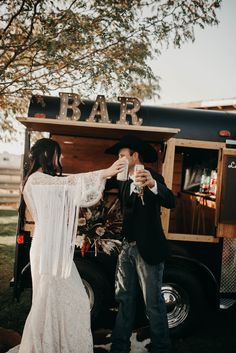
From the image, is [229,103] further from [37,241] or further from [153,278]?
[37,241]

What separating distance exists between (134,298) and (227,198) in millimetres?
1696

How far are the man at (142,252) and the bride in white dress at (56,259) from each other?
1.81 feet

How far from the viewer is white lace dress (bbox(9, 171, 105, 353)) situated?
8.94 feet

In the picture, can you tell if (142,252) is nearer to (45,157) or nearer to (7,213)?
(45,157)

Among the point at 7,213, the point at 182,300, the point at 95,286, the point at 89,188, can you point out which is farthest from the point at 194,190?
the point at 7,213

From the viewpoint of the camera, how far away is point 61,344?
2.80 meters

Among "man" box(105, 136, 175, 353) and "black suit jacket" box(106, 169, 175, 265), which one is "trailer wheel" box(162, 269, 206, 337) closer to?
"man" box(105, 136, 175, 353)

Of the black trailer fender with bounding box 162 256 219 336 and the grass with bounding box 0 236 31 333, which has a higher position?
the black trailer fender with bounding box 162 256 219 336

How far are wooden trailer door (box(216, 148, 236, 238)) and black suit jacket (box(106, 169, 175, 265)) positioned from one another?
108cm

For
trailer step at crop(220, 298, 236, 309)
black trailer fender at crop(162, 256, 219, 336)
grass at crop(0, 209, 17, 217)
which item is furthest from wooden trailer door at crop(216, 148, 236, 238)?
grass at crop(0, 209, 17, 217)

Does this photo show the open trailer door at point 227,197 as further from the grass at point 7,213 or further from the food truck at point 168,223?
the grass at point 7,213

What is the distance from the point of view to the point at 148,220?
3.19 m

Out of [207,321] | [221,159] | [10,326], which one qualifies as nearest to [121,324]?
[10,326]

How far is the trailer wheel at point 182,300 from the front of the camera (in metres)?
3.98
